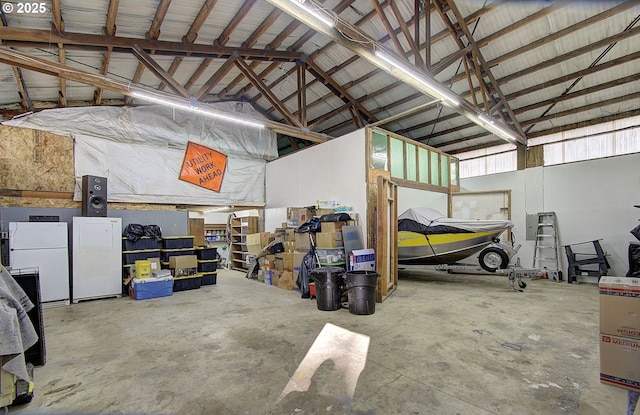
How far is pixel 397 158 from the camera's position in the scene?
7121 millimetres

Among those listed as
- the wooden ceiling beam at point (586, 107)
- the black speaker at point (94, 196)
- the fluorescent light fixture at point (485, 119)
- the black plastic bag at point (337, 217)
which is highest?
the wooden ceiling beam at point (586, 107)

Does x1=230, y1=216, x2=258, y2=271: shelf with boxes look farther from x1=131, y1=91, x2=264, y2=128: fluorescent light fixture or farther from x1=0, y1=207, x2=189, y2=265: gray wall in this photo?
x1=131, y1=91, x2=264, y2=128: fluorescent light fixture

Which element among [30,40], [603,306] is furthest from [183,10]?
[603,306]

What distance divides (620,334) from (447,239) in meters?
4.18

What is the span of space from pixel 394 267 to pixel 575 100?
248 inches

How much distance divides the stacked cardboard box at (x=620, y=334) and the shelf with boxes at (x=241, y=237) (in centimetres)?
788

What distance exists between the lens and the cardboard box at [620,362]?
238 cm

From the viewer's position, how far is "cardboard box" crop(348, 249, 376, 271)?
16.9ft

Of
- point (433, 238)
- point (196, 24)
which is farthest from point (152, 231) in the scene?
point (433, 238)

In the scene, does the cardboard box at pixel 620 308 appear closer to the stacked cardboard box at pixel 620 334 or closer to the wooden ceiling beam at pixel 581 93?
the stacked cardboard box at pixel 620 334

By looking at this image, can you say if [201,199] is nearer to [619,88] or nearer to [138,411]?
[138,411]

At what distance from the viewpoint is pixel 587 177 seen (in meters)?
7.24

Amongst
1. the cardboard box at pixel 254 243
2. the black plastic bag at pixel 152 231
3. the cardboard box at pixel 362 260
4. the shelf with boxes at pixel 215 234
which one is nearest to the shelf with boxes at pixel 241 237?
the cardboard box at pixel 254 243

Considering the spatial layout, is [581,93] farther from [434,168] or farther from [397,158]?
[397,158]
